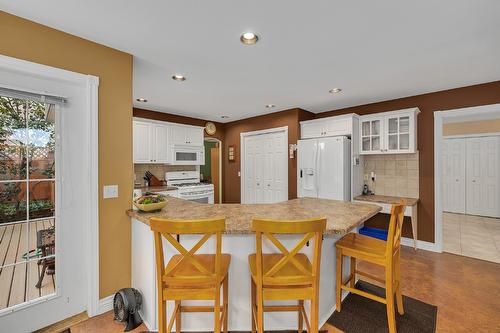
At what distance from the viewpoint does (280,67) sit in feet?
8.79

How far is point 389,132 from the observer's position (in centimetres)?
380

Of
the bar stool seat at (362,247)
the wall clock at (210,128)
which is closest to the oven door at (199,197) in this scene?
the wall clock at (210,128)

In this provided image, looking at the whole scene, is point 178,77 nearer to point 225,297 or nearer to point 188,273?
point 188,273

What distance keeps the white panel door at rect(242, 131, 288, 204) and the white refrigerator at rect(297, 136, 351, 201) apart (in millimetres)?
471

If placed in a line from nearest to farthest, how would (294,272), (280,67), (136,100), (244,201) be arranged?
(294,272)
(280,67)
(136,100)
(244,201)

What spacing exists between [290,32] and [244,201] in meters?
4.16

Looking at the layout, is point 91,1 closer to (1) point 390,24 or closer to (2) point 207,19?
(2) point 207,19

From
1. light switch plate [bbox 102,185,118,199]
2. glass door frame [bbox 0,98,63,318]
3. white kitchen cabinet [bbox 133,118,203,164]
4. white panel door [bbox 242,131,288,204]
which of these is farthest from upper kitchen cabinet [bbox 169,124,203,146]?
glass door frame [bbox 0,98,63,318]

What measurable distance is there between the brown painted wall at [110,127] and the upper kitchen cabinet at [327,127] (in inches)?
127

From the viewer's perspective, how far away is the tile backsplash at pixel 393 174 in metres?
3.83

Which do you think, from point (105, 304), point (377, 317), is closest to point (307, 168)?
point (377, 317)

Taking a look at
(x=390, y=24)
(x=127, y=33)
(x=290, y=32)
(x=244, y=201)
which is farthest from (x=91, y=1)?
(x=244, y=201)

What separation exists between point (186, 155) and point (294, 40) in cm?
358

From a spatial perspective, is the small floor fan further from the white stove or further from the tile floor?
the tile floor
